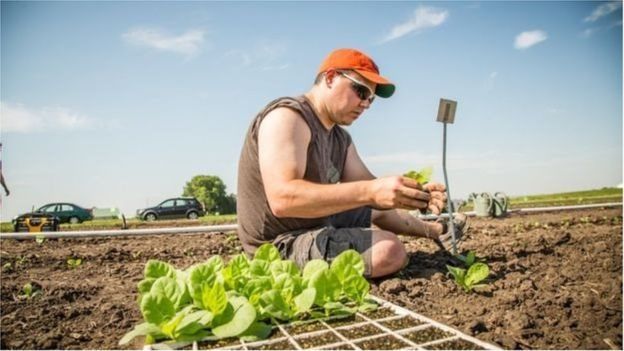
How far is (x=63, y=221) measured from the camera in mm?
21031

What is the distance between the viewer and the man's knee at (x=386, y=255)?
2432 millimetres

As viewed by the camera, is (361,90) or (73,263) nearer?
(361,90)

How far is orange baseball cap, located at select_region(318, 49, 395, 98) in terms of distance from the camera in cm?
267

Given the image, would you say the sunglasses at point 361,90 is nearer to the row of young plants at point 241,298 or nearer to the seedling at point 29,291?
the row of young plants at point 241,298

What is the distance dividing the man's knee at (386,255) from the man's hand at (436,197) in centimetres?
35

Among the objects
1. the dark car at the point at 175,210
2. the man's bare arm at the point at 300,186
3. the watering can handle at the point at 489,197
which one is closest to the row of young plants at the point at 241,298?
the man's bare arm at the point at 300,186

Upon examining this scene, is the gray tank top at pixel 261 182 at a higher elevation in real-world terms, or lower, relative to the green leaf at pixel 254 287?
higher

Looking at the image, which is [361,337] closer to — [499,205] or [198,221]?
[499,205]

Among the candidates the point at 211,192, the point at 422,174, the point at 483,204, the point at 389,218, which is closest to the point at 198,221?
the point at 483,204

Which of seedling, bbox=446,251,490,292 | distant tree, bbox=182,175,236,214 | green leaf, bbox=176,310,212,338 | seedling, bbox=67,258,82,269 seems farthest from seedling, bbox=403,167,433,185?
distant tree, bbox=182,175,236,214

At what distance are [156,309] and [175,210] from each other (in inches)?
889

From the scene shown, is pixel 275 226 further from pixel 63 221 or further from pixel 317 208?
pixel 63 221

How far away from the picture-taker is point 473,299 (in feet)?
6.75

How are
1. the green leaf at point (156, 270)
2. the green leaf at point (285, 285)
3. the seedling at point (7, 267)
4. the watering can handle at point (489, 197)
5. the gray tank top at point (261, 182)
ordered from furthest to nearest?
the watering can handle at point (489, 197) → the seedling at point (7, 267) → the gray tank top at point (261, 182) → the green leaf at point (156, 270) → the green leaf at point (285, 285)
